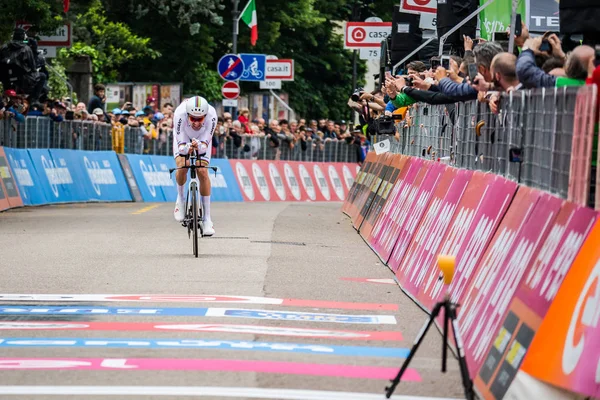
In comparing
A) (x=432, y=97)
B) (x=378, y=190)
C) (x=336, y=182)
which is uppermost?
(x=432, y=97)

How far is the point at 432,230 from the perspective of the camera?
40.3 ft

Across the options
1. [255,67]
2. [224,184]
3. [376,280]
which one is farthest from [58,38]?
[376,280]

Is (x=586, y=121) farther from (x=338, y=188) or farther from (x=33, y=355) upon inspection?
(x=338, y=188)

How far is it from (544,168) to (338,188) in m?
33.0

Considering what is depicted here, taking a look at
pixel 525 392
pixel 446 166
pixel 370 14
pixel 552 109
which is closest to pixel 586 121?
pixel 552 109

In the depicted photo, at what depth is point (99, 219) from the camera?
23438 mm

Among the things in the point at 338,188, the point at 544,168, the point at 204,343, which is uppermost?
the point at 544,168

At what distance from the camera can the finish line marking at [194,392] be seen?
750 cm

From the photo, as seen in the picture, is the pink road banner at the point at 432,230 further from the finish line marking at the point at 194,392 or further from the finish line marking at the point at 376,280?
the finish line marking at the point at 194,392

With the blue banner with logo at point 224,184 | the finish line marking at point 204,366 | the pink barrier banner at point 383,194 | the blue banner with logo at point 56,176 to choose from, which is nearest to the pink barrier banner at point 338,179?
the blue banner with logo at point 224,184

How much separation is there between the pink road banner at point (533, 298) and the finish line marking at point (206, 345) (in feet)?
4.61

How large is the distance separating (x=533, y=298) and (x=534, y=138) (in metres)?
2.24

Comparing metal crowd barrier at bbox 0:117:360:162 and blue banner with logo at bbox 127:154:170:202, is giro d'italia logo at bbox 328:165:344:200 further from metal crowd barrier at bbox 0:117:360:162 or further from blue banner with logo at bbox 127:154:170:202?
blue banner with logo at bbox 127:154:170:202

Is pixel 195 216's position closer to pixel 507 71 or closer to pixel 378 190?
pixel 378 190
